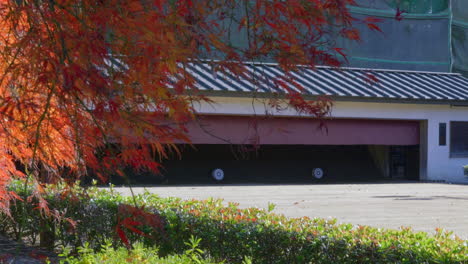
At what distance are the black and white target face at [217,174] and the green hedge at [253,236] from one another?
15.5 meters

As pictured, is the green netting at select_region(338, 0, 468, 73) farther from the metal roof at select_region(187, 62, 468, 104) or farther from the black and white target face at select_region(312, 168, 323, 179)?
the black and white target face at select_region(312, 168, 323, 179)

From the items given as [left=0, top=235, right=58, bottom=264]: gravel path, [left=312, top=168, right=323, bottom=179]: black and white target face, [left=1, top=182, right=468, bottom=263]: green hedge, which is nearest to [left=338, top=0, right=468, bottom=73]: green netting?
[left=312, top=168, right=323, bottom=179]: black and white target face

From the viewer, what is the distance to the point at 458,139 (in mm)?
26672

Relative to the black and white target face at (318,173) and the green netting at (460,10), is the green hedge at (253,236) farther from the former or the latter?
the green netting at (460,10)

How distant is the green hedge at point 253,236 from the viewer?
4.98 m

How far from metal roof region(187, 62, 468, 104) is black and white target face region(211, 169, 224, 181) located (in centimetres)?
360

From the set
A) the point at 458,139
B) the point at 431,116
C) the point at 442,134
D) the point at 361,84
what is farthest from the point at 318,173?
the point at 458,139

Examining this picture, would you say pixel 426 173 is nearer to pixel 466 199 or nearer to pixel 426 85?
pixel 426 85

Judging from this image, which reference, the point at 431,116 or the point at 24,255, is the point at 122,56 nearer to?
the point at 24,255

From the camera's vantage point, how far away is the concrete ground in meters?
12.0

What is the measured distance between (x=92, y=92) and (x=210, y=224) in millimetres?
3285

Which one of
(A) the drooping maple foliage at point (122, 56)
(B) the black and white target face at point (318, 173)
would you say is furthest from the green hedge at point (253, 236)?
(B) the black and white target face at point (318, 173)

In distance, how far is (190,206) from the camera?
24.9 ft

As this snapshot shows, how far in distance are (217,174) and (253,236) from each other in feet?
59.6
